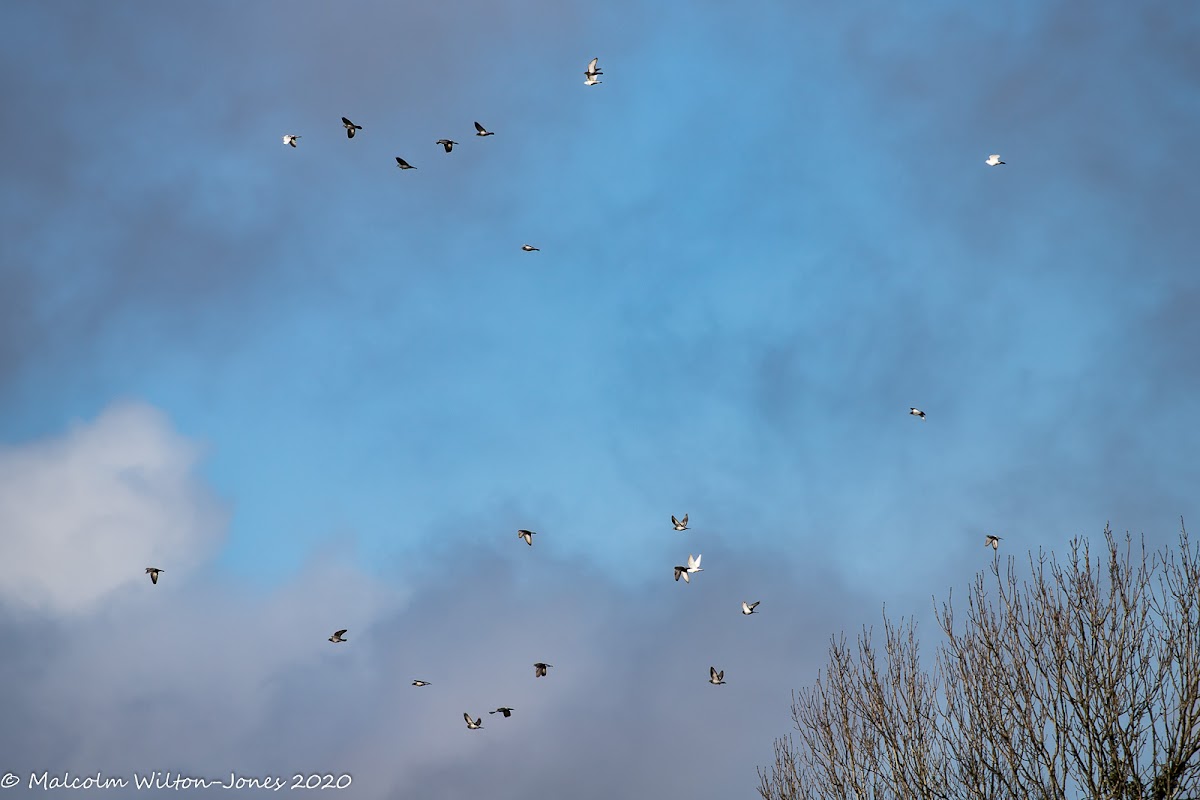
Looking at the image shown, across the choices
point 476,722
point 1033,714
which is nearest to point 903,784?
point 1033,714

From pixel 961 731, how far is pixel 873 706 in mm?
2353

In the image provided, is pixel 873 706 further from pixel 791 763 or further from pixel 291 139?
pixel 291 139

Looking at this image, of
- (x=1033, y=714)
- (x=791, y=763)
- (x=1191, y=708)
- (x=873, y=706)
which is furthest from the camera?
(x=791, y=763)

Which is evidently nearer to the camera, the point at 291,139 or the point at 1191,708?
the point at 1191,708

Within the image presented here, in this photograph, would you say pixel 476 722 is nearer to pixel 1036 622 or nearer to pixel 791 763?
pixel 791 763

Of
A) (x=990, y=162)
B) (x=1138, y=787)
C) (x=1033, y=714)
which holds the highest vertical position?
(x=990, y=162)

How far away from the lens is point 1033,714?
21.6 metres

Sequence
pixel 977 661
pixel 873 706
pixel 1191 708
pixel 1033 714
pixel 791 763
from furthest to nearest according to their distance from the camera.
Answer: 1. pixel 791 763
2. pixel 873 706
3. pixel 977 661
4. pixel 1033 714
5. pixel 1191 708

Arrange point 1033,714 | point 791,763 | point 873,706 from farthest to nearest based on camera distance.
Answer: point 791,763 < point 873,706 < point 1033,714

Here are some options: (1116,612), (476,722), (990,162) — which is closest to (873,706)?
(1116,612)

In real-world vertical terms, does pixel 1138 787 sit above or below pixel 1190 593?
below

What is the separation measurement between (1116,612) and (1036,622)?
4.86ft

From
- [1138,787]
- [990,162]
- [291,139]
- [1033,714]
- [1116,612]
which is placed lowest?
[1138,787]

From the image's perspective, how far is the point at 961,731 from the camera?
74.3 ft
